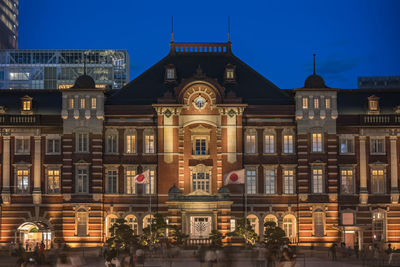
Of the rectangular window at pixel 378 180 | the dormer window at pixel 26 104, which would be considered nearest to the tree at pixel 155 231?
the dormer window at pixel 26 104

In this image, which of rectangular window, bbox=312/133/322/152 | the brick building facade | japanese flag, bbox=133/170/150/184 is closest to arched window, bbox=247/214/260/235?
the brick building facade

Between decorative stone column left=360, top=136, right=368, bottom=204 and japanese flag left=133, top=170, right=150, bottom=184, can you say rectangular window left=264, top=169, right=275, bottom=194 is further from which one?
japanese flag left=133, top=170, right=150, bottom=184

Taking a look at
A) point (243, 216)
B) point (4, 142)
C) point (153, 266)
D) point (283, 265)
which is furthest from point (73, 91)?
point (283, 265)

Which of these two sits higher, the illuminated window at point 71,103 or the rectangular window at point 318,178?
the illuminated window at point 71,103

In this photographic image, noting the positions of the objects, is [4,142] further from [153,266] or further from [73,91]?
[153,266]

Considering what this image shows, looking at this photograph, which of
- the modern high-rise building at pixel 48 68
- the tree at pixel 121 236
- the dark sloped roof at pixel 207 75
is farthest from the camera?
the modern high-rise building at pixel 48 68

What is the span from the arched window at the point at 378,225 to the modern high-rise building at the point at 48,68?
91.5m

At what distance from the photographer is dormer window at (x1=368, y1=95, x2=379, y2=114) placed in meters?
73.3

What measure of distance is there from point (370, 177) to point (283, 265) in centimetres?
3814

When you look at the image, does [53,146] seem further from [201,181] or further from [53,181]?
[201,181]

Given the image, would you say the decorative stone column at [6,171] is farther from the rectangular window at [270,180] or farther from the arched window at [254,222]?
the rectangular window at [270,180]

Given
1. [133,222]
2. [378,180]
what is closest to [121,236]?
[133,222]

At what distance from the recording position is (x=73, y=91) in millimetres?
71250

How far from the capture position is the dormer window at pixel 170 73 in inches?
2936
